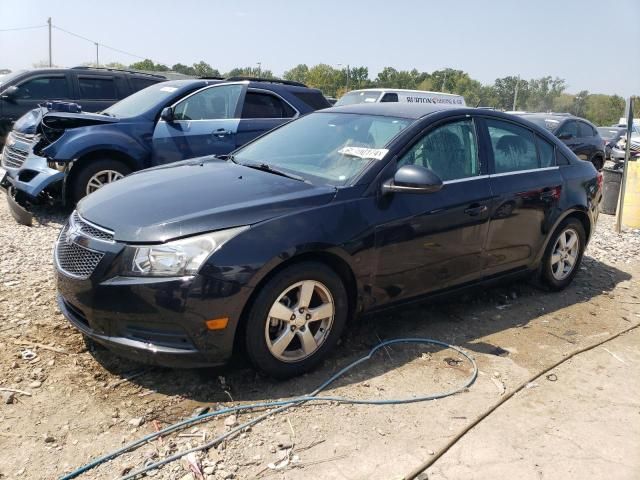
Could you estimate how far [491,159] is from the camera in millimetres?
4426

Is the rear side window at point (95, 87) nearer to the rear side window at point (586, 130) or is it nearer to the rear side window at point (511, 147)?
the rear side window at point (511, 147)

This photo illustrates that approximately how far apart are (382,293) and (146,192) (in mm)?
1652

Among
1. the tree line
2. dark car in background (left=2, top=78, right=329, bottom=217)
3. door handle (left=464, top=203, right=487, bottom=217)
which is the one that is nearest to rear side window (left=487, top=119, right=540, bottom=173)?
door handle (left=464, top=203, right=487, bottom=217)

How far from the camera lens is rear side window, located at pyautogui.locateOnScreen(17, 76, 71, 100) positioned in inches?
416

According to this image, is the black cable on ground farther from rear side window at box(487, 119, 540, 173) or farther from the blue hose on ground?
rear side window at box(487, 119, 540, 173)

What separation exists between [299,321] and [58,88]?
30.7 ft

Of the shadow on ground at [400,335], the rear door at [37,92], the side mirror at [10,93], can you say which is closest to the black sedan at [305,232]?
the shadow on ground at [400,335]

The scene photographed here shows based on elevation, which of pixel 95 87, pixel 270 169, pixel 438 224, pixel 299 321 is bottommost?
pixel 299 321

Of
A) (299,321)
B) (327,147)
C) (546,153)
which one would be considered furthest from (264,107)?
(299,321)

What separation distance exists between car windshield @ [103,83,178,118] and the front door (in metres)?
4.48

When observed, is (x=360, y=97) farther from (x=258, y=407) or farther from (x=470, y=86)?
(x=470, y=86)

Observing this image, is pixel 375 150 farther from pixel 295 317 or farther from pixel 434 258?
pixel 295 317

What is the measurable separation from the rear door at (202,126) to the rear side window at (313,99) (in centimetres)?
90

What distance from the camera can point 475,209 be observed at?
417 centimetres
